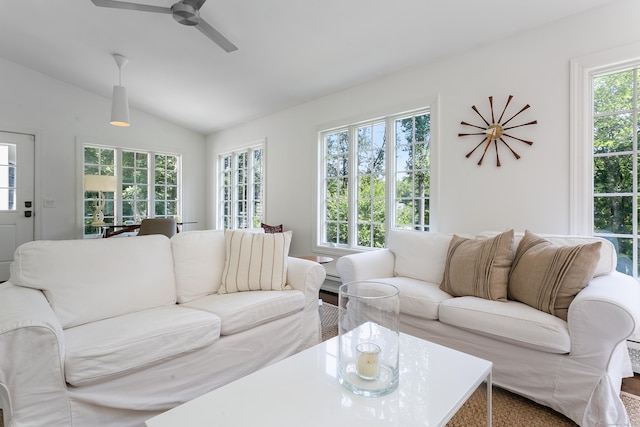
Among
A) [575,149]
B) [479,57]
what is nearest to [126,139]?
[479,57]

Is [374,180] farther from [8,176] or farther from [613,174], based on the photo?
[8,176]

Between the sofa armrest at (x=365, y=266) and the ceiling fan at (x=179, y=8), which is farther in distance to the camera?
the sofa armrest at (x=365, y=266)

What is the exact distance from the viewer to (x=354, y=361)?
3.80 feet

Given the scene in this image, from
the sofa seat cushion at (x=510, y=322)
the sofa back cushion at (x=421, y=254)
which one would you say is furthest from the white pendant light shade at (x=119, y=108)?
the sofa seat cushion at (x=510, y=322)

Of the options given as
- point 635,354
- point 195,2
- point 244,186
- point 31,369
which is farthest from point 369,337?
point 244,186

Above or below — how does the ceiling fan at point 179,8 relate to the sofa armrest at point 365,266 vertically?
above

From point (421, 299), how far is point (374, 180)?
1865mm

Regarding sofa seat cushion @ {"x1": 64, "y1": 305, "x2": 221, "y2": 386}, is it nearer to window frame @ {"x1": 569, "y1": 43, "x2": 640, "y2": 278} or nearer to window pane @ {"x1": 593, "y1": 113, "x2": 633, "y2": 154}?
window frame @ {"x1": 569, "y1": 43, "x2": 640, "y2": 278}

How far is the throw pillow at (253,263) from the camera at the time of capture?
7.26ft

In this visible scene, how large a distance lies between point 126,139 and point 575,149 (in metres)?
6.07

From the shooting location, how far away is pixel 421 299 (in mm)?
2100

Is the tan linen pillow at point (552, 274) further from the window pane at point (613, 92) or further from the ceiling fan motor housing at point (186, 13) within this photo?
the ceiling fan motor housing at point (186, 13)

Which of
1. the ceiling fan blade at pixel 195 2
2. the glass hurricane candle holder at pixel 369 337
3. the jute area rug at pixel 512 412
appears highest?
the ceiling fan blade at pixel 195 2

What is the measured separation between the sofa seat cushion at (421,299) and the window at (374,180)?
3.75 ft
